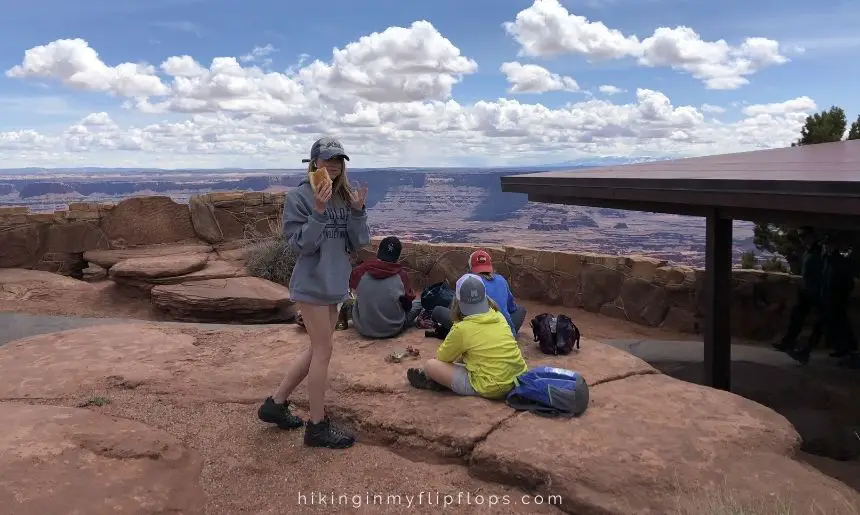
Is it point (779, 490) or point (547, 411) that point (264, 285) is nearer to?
point (547, 411)

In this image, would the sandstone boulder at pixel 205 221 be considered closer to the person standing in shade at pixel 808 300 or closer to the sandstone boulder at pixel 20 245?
the sandstone boulder at pixel 20 245

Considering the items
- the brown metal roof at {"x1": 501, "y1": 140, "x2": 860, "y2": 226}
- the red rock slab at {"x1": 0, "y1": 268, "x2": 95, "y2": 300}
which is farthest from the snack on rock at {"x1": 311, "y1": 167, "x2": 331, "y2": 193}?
the red rock slab at {"x1": 0, "y1": 268, "x2": 95, "y2": 300}

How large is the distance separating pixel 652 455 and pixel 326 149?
2593mm

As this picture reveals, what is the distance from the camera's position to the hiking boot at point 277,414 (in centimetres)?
436

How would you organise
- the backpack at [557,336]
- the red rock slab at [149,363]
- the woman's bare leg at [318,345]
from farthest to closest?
1. the backpack at [557,336]
2. the red rock slab at [149,363]
3. the woman's bare leg at [318,345]

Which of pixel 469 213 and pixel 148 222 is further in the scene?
pixel 469 213

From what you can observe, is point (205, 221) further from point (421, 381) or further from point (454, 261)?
point (421, 381)

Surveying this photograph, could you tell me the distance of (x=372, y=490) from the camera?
3.69m

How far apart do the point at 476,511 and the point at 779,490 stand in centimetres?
156

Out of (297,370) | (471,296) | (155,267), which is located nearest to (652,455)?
(471,296)

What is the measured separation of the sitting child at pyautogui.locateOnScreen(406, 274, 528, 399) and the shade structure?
1780mm

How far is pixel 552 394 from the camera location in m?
4.34

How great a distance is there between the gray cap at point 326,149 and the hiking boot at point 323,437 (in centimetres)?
168

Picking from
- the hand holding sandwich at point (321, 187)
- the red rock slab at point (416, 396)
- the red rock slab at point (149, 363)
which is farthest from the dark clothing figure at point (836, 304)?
the hand holding sandwich at point (321, 187)
